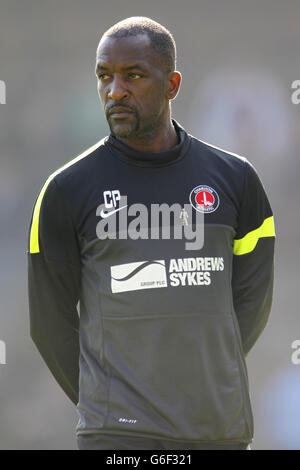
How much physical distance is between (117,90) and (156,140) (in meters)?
0.22

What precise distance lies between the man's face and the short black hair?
0.05ft

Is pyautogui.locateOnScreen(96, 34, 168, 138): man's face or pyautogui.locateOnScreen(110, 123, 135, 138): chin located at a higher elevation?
pyautogui.locateOnScreen(96, 34, 168, 138): man's face

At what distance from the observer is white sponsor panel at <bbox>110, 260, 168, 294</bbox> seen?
2.28 meters

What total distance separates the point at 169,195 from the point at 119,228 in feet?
0.56

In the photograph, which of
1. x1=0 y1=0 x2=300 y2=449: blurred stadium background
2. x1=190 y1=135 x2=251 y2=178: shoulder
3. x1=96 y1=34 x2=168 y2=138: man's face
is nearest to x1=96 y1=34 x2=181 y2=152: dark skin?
x1=96 y1=34 x2=168 y2=138: man's face

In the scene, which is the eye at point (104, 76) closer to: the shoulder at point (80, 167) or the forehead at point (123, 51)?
the forehead at point (123, 51)

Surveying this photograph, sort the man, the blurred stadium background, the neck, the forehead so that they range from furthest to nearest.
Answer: the blurred stadium background, the neck, the forehead, the man

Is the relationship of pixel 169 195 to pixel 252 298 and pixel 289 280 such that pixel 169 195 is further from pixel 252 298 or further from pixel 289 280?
pixel 289 280

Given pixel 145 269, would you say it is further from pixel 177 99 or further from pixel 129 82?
pixel 177 99

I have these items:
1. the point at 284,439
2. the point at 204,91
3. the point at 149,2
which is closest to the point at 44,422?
the point at 284,439

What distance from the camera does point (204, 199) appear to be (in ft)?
7.93

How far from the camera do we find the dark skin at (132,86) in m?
2.36

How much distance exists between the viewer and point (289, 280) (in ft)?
20.5

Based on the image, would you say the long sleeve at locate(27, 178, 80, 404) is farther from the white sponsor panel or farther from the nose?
the nose
